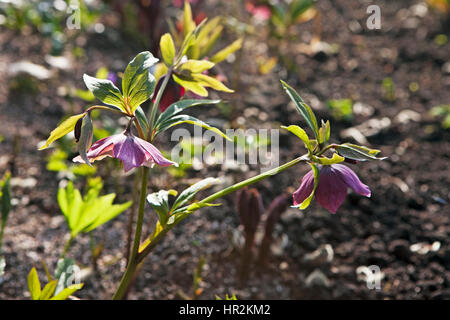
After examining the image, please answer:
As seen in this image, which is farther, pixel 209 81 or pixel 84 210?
pixel 84 210

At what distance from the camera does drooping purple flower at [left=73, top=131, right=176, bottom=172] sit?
0.92m

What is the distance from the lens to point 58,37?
7.55 feet

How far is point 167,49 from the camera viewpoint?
114 cm

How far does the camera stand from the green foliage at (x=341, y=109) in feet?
7.78

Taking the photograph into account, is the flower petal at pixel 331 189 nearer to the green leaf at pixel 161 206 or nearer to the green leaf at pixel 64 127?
the green leaf at pixel 161 206

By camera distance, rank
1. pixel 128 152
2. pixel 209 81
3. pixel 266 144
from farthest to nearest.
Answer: pixel 266 144 → pixel 209 81 → pixel 128 152

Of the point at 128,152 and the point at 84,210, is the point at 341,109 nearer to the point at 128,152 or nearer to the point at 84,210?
the point at 84,210

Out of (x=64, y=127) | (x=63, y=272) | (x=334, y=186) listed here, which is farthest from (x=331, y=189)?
(x=63, y=272)

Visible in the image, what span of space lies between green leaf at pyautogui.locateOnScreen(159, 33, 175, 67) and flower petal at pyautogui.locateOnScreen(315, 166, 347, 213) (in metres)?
0.41

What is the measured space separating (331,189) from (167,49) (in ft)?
1.50
